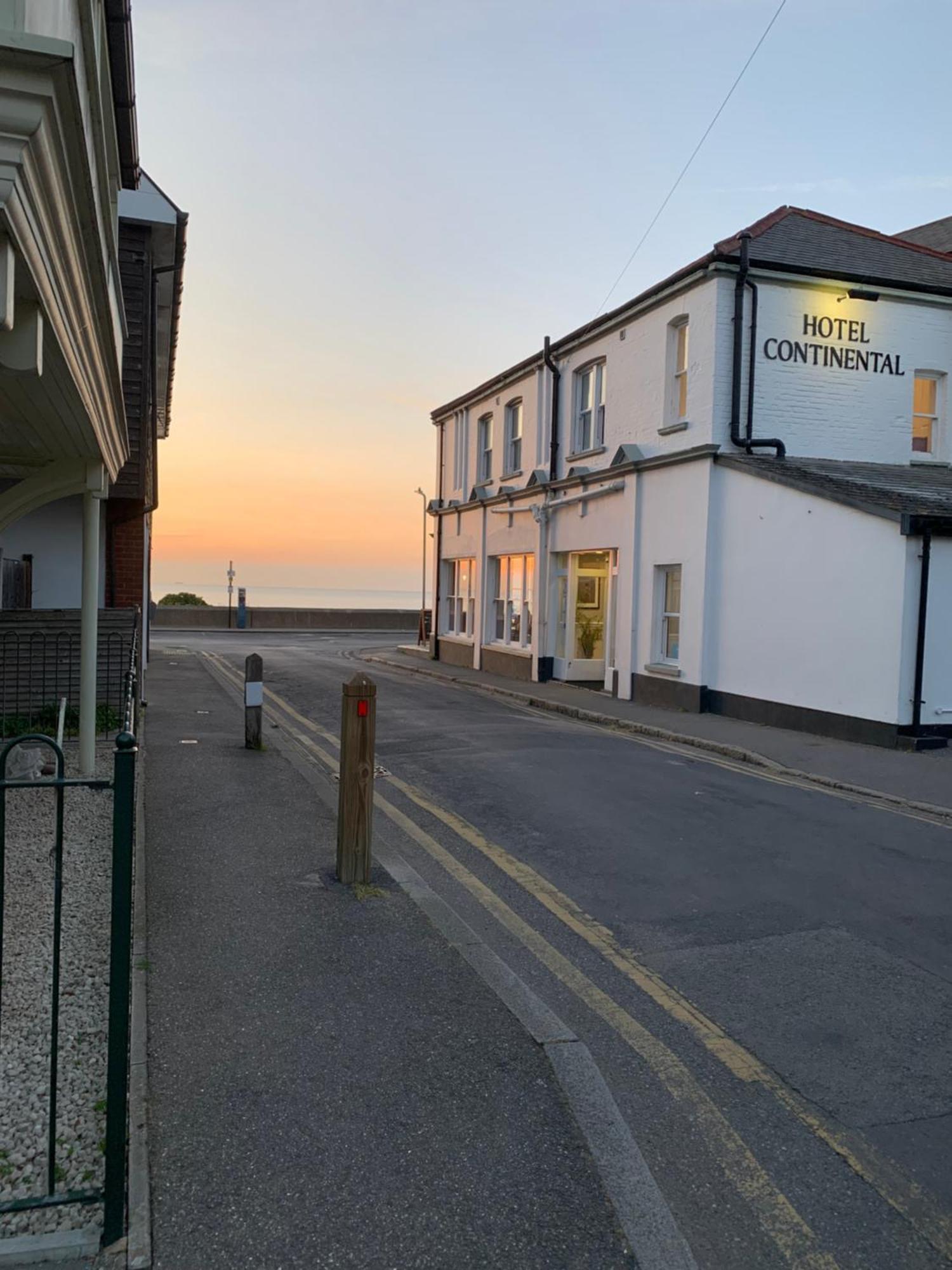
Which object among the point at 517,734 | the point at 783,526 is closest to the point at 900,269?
the point at 783,526

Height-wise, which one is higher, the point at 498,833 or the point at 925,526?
the point at 925,526

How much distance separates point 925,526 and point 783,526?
2.41m

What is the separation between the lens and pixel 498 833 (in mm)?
8094

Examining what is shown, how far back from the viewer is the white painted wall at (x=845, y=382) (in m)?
16.5

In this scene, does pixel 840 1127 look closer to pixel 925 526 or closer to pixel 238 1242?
pixel 238 1242

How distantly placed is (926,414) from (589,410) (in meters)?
6.87

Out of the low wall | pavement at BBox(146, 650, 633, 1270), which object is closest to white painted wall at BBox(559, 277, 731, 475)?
pavement at BBox(146, 650, 633, 1270)

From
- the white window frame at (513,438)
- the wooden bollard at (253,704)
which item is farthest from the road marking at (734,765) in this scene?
the white window frame at (513,438)

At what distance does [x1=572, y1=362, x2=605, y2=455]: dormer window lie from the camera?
20906mm

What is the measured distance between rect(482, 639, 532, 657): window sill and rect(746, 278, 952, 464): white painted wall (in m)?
8.80

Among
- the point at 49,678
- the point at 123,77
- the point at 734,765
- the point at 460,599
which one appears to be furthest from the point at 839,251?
the point at 460,599

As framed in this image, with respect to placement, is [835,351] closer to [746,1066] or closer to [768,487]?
[768,487]

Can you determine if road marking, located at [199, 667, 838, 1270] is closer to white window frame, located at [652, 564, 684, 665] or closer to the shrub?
white window frame, located at [652, 564, 684, 665]

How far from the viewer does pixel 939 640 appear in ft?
41.9
